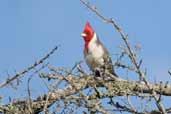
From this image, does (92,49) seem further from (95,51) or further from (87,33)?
(87,33)

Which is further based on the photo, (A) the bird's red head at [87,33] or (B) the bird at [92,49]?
(A) the bird's red head at [87,33]

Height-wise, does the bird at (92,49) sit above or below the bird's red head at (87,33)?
below

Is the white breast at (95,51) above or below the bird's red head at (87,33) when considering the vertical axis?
below

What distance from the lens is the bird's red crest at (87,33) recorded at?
8188 mm

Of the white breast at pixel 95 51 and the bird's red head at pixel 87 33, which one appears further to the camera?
the bird's red head at pixel 87 33

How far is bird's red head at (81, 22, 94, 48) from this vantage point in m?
8.19

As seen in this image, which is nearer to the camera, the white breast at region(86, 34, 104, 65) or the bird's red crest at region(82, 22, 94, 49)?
the white breast at region(86, 34, 104, 65)

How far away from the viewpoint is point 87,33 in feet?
27.2

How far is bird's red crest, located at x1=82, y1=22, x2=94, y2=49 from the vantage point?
819cm

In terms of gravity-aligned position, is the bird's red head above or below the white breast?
above

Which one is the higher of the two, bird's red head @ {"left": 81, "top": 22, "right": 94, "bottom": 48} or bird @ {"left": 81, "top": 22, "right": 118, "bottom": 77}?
bird's red head @ {"left": 81, "top": 22, "right": 94, "bottom": 48}

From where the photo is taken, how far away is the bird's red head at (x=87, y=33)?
819 cm

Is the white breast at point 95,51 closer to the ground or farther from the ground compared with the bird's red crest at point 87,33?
closer to the ground

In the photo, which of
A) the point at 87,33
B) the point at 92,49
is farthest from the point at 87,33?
the point at 92,49
